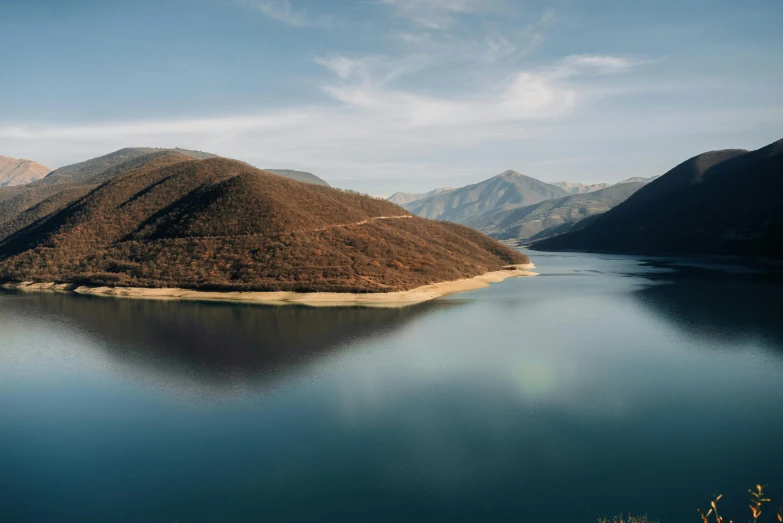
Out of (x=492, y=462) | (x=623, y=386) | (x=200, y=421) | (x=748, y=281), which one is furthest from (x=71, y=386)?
(x=748, y=281)

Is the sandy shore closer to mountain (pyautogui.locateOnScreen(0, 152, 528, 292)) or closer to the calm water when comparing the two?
mountain (pyautogui.locateOnScreen(0, 152, 528, 292))

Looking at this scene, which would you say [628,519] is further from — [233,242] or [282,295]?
[233,242]

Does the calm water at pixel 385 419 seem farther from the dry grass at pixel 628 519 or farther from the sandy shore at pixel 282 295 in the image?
the sandy shore at pixel 282 295

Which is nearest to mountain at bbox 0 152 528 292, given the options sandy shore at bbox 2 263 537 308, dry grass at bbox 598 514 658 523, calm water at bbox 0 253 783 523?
sandy shore at bbox 2 263 537 308

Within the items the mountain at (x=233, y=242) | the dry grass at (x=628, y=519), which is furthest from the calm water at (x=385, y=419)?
Result: the mountain at (x=233, y=242)

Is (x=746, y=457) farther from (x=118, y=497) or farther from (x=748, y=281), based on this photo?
(x=748, y=281)
